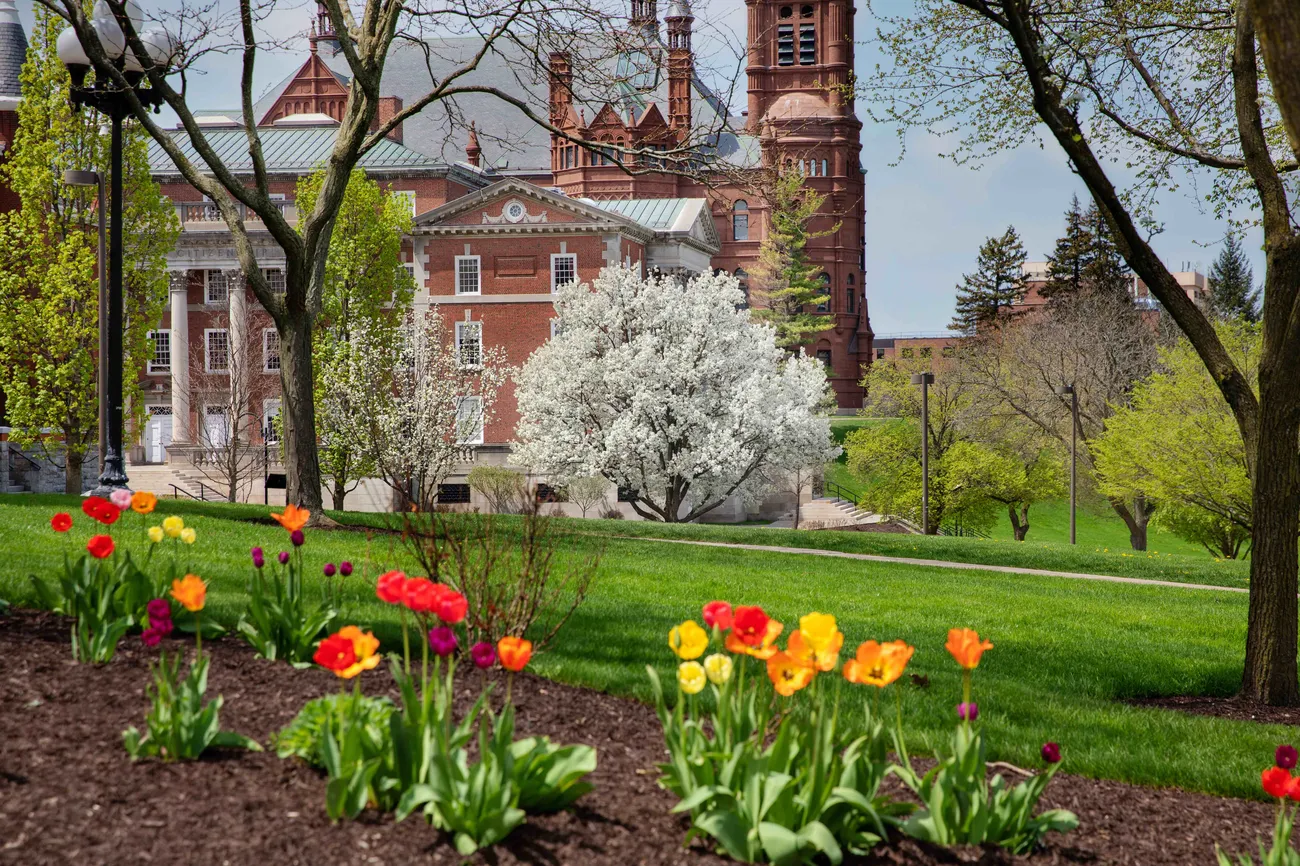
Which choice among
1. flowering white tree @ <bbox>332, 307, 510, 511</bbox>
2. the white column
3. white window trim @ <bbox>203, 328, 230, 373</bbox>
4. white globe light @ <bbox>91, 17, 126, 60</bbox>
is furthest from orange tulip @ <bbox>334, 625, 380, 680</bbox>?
the white column

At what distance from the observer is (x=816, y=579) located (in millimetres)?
14734

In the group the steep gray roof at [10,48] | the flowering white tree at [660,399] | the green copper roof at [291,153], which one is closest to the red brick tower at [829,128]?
the green copper roof at [291,153]

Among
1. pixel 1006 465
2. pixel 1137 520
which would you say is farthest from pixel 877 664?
pixel 1006 465

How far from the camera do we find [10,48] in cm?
3186

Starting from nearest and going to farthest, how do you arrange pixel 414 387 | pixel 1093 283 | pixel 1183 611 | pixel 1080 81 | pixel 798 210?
pixel 1080 81 < pixel 1183 611 < pixel 414 387 < pixel 1093 283 < pixel 798 210

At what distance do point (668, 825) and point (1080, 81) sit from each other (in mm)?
8415

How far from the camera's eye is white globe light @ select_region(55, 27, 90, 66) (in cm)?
1405

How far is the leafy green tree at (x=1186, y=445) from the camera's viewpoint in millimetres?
30844

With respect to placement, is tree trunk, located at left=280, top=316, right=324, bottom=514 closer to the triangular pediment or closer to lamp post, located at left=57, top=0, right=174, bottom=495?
lamp post, located at left=57, top=0, right=174, bottom=495

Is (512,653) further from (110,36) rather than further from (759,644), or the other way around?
(110,36)

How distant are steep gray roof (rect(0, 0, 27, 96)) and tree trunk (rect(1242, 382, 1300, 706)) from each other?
3150 cm

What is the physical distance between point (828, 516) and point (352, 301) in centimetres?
2795

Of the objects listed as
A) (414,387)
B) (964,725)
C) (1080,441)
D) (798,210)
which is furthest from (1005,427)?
(964,725)

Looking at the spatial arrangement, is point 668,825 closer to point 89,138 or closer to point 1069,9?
point 1069,9
